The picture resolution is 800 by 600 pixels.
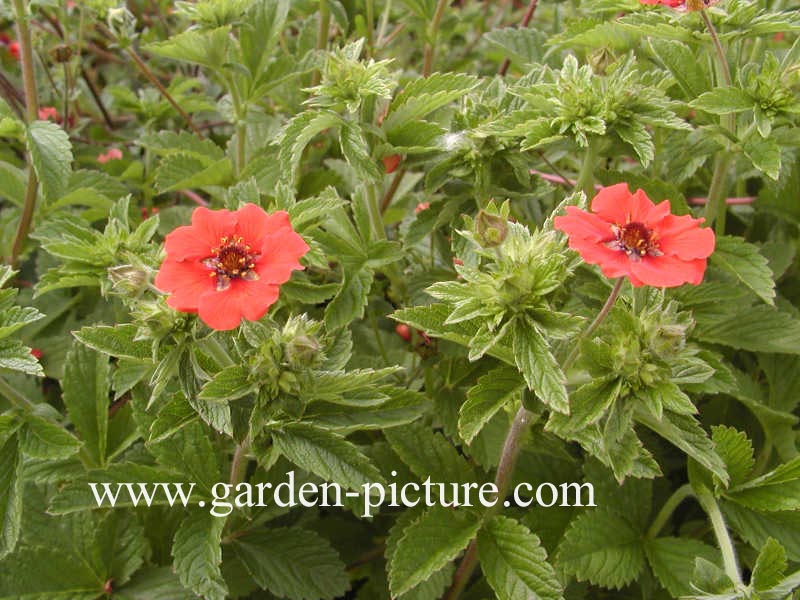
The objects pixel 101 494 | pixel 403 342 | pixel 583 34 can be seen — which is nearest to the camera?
pixel 101 494

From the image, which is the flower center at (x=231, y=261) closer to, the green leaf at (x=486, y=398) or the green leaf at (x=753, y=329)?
the green leaf at (x=486, y=398)

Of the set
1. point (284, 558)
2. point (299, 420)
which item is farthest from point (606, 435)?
point (284, 558)

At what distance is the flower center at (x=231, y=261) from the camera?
4.47ft

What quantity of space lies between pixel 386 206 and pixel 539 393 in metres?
1.13

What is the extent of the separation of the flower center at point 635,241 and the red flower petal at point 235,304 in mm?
611

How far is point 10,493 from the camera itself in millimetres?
1578

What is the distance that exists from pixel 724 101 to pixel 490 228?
0.66 metres

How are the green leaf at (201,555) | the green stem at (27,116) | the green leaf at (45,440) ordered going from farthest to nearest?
the green stem at (27,116), the green leaf at (45,440), the green leaf at (201,555)

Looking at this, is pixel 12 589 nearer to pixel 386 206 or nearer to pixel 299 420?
pixel 299 420

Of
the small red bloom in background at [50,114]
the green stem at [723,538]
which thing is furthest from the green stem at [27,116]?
the green stem at [723,538]

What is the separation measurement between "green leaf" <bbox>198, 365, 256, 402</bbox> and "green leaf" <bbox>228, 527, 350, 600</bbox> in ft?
1.87

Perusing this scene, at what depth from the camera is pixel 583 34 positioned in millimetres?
Result: 1839

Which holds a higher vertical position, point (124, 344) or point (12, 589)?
point (124, 344)

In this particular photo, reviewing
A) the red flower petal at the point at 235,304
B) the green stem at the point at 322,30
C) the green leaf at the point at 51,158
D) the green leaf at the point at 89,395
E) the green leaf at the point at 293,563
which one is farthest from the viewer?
the green stem at the point at 322,30
